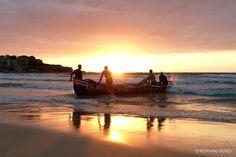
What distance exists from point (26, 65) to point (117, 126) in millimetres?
94722

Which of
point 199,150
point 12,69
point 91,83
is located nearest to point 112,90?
point 91,83

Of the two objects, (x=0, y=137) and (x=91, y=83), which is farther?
(x=91, y=83)

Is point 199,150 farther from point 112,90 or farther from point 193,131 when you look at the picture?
point 112,90

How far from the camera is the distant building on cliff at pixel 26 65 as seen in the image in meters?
100

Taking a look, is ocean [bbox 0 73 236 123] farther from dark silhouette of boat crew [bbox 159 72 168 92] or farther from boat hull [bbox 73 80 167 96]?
dark silhouette of boat crew [bbox 159 72 168 92]

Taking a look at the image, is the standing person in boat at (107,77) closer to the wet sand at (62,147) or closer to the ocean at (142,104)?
the ocean at (142,104)

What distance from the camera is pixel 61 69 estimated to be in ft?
349

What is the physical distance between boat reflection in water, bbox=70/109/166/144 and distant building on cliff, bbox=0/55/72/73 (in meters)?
89.1

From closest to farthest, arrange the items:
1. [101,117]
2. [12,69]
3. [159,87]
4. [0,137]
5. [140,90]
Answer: [0,137]
[101,117]
[140,90]
[159,87]
[12,69]

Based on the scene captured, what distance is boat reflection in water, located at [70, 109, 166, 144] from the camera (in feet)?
26.7

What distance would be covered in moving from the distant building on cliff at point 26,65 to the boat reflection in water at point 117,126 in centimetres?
8912

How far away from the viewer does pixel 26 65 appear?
101000 mm

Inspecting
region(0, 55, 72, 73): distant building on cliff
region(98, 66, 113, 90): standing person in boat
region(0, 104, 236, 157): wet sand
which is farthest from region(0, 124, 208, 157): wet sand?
region(0, 55, 72, 73): distant building on cliff

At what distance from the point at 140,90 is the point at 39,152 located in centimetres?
1851
